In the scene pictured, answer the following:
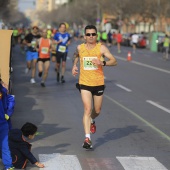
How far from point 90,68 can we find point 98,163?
1.63 metres

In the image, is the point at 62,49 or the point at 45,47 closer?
the point at 45,47

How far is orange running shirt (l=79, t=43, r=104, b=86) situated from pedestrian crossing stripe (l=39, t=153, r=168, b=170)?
4.08 feet

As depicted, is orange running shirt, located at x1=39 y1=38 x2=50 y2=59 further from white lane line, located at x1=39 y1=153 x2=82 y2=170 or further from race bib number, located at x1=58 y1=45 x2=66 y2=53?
white lane line, located at x1=39 y1=153 x2=82 y2=170

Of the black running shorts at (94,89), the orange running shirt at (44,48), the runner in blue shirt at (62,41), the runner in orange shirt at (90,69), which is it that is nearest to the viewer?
the runner in orange shirt at (90,69)

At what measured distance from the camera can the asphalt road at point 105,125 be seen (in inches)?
332

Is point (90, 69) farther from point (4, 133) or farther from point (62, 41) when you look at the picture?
point (62, 41)

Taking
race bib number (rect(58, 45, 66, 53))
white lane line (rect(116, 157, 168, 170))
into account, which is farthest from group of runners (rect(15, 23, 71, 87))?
white lane line (rect(116, 157, 168, 170))

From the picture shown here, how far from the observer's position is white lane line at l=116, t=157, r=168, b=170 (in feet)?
26.2

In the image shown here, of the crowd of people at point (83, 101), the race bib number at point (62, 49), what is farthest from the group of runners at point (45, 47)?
the crowd of people at point (83, 101)

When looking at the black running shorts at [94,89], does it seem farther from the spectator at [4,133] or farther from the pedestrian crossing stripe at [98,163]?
the spectator at [4,133]

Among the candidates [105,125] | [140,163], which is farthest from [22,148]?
[105,125]

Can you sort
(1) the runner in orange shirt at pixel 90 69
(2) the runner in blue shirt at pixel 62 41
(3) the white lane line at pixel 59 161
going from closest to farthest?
(3) the white lane line at pixel 59 161
(1) the runner in orange shirt at pixel 90 69
(2) the runner in blue shirt at pixel 62 41

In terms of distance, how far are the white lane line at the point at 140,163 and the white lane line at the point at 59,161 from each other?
641mm

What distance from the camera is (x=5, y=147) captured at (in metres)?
7.57
